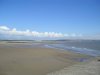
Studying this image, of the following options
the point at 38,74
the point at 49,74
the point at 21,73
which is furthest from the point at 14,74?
the point at 49,74

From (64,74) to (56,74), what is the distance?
1.60ft

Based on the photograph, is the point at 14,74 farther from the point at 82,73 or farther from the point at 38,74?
the point at 82,73

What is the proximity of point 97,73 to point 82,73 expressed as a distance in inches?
37.3

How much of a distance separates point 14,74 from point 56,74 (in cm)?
252

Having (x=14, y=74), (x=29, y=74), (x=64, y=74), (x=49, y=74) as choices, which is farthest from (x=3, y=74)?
(x=64, y=74)

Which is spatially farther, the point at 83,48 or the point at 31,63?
the point at 83,48

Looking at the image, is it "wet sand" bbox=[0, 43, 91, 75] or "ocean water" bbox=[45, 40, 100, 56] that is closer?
"wet sand" bbox=[0, 43, 91, 75]

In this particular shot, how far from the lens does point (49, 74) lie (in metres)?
8.20

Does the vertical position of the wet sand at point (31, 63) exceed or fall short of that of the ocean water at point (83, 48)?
it exceeds it

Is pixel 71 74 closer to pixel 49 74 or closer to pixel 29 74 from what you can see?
pixel 49 74

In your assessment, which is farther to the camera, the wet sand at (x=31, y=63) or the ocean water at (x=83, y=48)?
the ocean water at (x=83, y=48)

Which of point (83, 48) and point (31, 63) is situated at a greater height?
point (31, 63)

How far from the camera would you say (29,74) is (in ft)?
26.5

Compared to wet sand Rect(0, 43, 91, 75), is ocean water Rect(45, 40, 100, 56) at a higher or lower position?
lower
